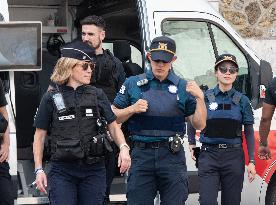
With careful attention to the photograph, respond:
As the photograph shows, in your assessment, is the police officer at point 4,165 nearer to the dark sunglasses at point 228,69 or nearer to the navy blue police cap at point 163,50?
the navy blue police cap at point 163,50

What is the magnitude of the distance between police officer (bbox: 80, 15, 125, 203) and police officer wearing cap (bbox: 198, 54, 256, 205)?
2.28 feet

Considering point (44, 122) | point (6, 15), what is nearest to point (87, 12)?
point (6, 15)

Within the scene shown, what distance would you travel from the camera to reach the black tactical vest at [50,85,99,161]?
17.4ft

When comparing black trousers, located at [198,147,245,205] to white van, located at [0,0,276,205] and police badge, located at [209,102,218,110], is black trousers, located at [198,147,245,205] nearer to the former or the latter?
police badge, located at [209,102,218,110]

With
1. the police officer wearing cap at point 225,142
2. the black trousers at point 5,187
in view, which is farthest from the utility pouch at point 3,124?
the police officer wearing cap at point 225,142

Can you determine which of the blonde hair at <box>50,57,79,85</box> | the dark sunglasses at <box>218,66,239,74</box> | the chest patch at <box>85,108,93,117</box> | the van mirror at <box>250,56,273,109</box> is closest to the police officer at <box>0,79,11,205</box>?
the blonde hair at <box>50,57,79,85</box>

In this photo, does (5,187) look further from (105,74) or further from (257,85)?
(257,85)

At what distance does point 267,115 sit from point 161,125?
2.91ft

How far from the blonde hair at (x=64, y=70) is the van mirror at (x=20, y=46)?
4.04 ft

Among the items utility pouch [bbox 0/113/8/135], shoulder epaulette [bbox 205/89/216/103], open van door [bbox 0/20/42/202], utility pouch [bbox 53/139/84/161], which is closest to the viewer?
utility pouch [bbox 53/139/84/161]

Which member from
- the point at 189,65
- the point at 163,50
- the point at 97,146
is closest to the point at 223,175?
the point at 189,65

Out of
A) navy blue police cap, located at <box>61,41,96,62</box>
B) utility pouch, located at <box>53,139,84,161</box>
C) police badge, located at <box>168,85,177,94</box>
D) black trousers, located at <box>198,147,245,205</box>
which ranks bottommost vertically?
black trousers, located at <box>198,147,245,205</box>

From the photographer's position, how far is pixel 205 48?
7.29 m

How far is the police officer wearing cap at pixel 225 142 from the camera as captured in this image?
6.39 m
